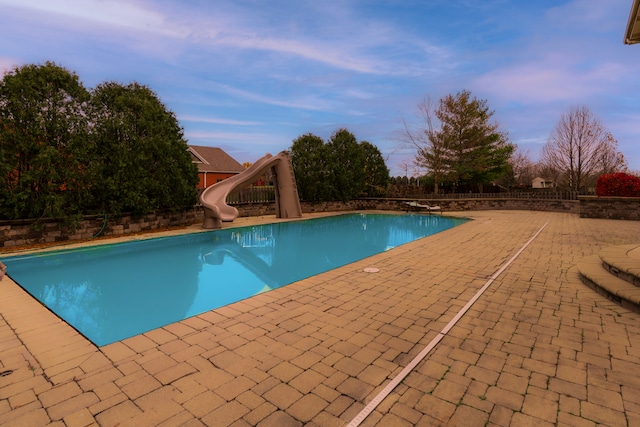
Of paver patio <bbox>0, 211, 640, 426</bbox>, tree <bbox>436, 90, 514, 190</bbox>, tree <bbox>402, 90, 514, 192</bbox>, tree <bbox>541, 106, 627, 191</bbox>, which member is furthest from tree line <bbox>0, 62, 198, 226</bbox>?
tree <bbox>541, 106, 627, 191</bbox>

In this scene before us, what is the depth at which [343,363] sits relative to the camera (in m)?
3.26

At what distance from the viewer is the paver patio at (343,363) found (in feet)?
8.20

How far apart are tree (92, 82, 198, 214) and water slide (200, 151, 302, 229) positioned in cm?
145

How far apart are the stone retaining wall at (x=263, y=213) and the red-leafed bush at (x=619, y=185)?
1.78 ft

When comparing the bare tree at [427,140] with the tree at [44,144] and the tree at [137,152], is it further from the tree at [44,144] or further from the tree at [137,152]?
the tree at [44,144]

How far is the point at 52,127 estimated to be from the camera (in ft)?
35.2

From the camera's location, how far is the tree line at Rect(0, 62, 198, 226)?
10.2 metres

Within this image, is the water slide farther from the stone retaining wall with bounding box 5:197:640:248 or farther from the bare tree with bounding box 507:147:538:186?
the bare tree with bounding box 507:147:538:186

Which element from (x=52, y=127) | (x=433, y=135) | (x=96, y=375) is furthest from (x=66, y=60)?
(x=433, y=135)

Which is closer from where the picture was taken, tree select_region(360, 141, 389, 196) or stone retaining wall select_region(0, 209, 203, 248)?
stone retaining wall select_region(0, 209, 203, 248)

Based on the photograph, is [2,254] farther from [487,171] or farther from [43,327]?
[487,171]

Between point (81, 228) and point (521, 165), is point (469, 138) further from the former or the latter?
point (521, 165)

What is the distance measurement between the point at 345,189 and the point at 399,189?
6.11 meters

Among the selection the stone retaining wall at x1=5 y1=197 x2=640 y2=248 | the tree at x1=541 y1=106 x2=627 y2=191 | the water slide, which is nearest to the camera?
the stone retaining wall at x1=5 y1=197 x2=640 y2=248
